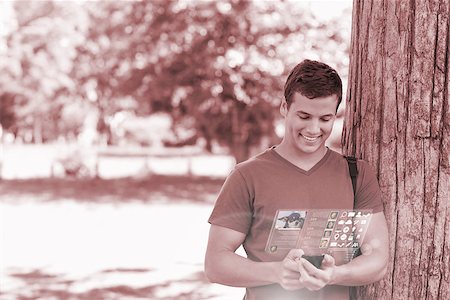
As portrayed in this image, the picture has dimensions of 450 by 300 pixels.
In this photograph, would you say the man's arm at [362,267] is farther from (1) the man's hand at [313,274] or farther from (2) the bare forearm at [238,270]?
(2) the bare forearm at [238,270]

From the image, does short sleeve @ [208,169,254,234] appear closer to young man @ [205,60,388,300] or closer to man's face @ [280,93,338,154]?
young man @ [205,60,388,300]

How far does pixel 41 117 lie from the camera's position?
181 feet

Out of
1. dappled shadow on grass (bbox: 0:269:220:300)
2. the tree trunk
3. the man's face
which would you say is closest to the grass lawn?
dappled shadow on grass (bbox: 0:269:220:300)

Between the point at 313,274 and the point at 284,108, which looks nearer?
the point at 313,274

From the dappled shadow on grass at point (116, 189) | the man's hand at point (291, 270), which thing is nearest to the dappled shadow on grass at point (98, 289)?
the man's hand at point (291, 270)

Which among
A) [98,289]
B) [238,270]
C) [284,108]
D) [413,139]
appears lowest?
[98,289]

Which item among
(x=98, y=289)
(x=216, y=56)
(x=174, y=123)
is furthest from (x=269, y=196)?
(x=174, y=123)

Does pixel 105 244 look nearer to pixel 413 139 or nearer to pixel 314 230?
pixel 413 139

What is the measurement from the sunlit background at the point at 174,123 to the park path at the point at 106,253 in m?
0.02

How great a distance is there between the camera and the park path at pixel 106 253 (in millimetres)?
7945

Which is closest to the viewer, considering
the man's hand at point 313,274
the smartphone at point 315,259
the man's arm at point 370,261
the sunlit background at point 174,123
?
the man's hand at point 313,274

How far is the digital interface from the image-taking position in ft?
7.47

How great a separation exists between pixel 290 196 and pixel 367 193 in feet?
1.08

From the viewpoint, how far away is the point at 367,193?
2.62 metres
